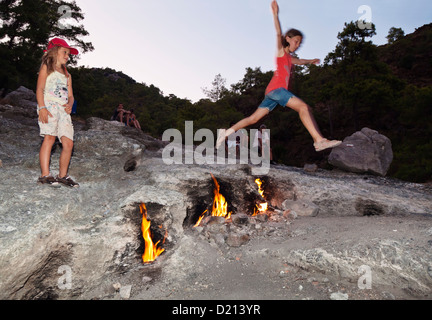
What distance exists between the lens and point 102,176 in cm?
467

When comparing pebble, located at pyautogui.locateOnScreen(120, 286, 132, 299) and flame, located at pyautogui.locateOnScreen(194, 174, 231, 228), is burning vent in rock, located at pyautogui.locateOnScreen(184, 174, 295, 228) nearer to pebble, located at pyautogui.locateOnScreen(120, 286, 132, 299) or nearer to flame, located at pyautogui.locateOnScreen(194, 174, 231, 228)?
flame, located at pyautogui.locateOnScreen(194, 174, 231, 228)

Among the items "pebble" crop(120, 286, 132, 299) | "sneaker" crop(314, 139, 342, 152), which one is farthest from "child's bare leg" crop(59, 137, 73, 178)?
"sneaker" crop(314, 139, 342, 152)

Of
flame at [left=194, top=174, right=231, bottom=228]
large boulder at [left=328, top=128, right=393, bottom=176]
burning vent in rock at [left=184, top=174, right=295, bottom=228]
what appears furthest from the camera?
large boulder at [left=328, top=128, right=393, bottom=176]

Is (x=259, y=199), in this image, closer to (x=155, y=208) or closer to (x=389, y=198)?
(x=155, y=208)

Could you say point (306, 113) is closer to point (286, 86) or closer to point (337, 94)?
point (286, 86)

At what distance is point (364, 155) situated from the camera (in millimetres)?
10602

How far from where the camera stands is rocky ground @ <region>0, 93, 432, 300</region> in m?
2.78

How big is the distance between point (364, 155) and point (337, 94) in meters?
12.4

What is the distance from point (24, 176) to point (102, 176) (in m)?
1.11

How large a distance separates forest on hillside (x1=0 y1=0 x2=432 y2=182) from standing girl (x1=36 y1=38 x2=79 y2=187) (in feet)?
47.1

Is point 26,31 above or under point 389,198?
above

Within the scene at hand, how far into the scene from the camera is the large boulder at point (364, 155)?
1042 cm
